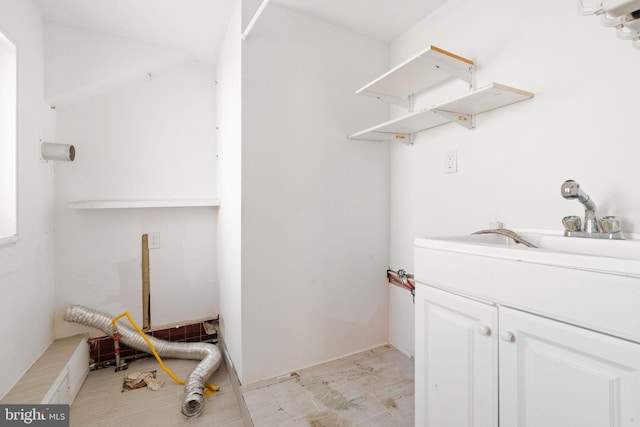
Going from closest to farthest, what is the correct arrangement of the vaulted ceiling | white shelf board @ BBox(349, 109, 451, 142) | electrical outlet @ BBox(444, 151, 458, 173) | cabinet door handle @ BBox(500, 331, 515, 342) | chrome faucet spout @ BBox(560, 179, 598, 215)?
1. cabinet door handle @ BBox(500, 331, 515, 342)
2. chrome faucet spout @ BBox(560, 179, 598, 215)
3. white shelf board @ BBox(349, 109, 451, 142)
4. electrical outlet @ BBox(444, 151, 458, 173)
5. the vaulted ceiling

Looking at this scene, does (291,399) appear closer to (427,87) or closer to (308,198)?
(308,198)

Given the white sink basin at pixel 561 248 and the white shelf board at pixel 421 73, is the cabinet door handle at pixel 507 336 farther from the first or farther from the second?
the white shelf board at pixel 421 73

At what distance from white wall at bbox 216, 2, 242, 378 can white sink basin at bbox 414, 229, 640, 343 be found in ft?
3.55

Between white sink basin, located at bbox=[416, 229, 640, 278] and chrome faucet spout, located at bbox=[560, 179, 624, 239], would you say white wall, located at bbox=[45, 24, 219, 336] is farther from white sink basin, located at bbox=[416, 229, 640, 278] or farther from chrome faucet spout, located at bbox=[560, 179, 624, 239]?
chrome faucet spout, located at bbox=[560, 179, 624, 239]

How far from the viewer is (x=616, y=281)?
688 mm

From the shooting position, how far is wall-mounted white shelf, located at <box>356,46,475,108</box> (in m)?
1.38

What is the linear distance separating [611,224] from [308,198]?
1.36 metres

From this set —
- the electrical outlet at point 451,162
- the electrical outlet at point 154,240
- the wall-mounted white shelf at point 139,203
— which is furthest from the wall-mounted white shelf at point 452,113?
the electrical outlet at point 154,240

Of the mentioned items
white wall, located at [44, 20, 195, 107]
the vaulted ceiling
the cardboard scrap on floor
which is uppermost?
the vaulted ceiling

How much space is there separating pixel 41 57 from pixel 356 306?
101 inches

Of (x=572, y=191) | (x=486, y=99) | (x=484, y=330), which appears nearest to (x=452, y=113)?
(x=486, y=99)

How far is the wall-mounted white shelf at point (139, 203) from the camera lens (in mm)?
1940

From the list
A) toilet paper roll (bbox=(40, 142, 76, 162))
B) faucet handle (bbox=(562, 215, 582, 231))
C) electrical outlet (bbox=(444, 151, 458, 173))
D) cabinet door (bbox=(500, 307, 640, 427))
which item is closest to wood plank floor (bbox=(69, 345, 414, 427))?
cabinet door (bbox=(500, 307, 640, 427))

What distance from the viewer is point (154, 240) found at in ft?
7.47
